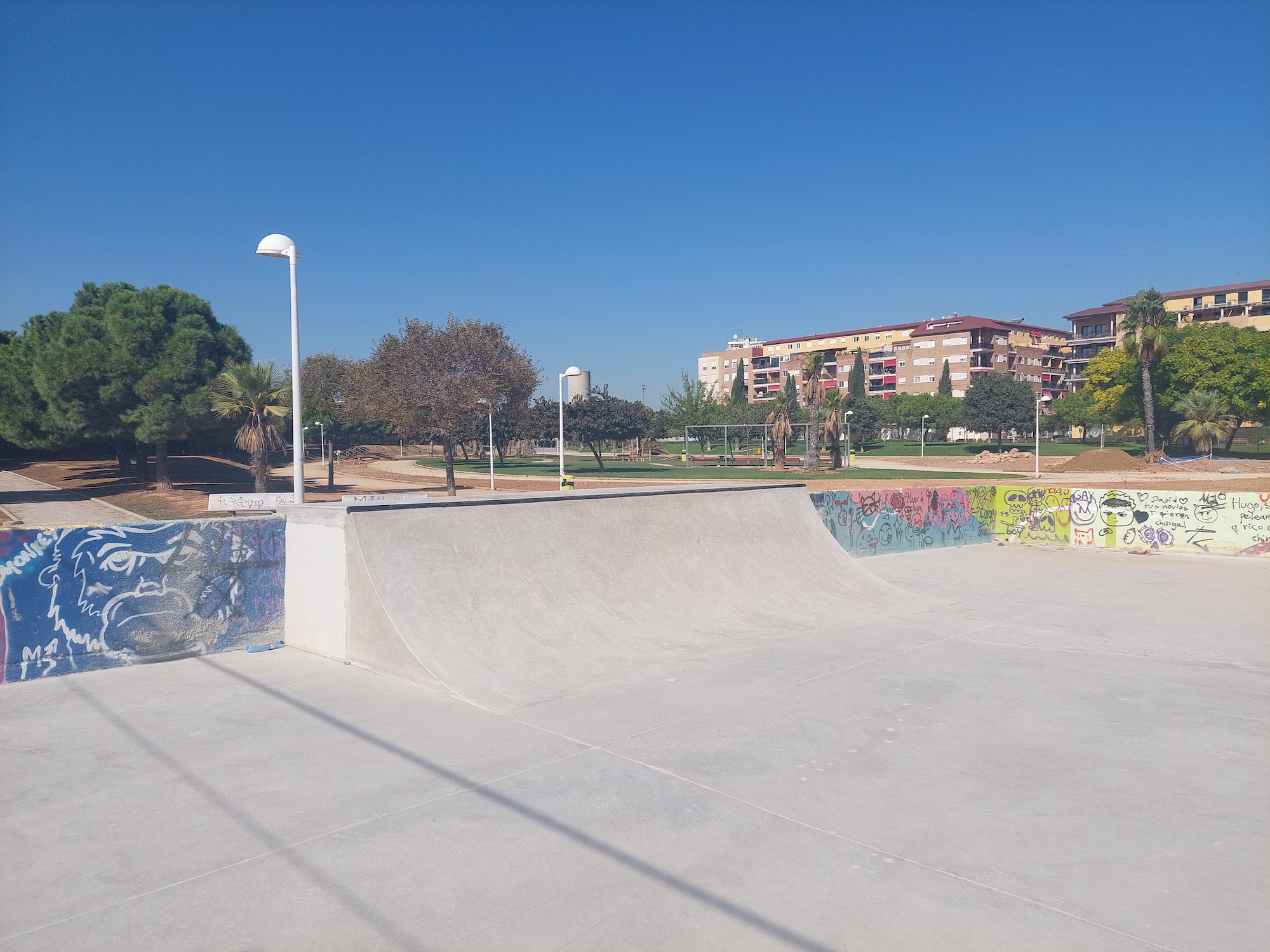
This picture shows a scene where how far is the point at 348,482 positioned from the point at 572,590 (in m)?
36.8

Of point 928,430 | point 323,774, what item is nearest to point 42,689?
point 323,774

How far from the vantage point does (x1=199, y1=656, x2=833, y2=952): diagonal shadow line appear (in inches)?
141

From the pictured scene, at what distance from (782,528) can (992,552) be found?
27.4ft

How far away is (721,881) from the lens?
401 centimetres

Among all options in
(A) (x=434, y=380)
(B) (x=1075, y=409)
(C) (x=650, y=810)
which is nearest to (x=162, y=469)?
(A) (x=434, y=380)

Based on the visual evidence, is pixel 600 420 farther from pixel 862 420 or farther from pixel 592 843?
pixel 592 843

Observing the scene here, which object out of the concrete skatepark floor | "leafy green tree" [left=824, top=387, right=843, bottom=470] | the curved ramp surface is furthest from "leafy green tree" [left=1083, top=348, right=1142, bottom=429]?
the concrete skatepark floor

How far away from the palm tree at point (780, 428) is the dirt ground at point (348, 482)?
5.20m

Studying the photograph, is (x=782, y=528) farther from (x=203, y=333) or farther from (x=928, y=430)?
(x=928, y=430)

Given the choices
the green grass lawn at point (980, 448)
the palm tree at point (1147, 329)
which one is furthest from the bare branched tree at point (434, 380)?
the green grass lawn at point (980, 448)

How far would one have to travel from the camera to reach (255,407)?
28.2 m

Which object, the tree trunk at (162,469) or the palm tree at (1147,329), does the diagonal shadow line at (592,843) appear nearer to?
the tree trunk at (162,469)

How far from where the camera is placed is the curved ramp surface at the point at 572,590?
7.75 m

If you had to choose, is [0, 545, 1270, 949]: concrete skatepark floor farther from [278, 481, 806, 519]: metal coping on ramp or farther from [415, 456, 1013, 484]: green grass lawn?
[415, 456, 1013, 484]: green grass lawn
